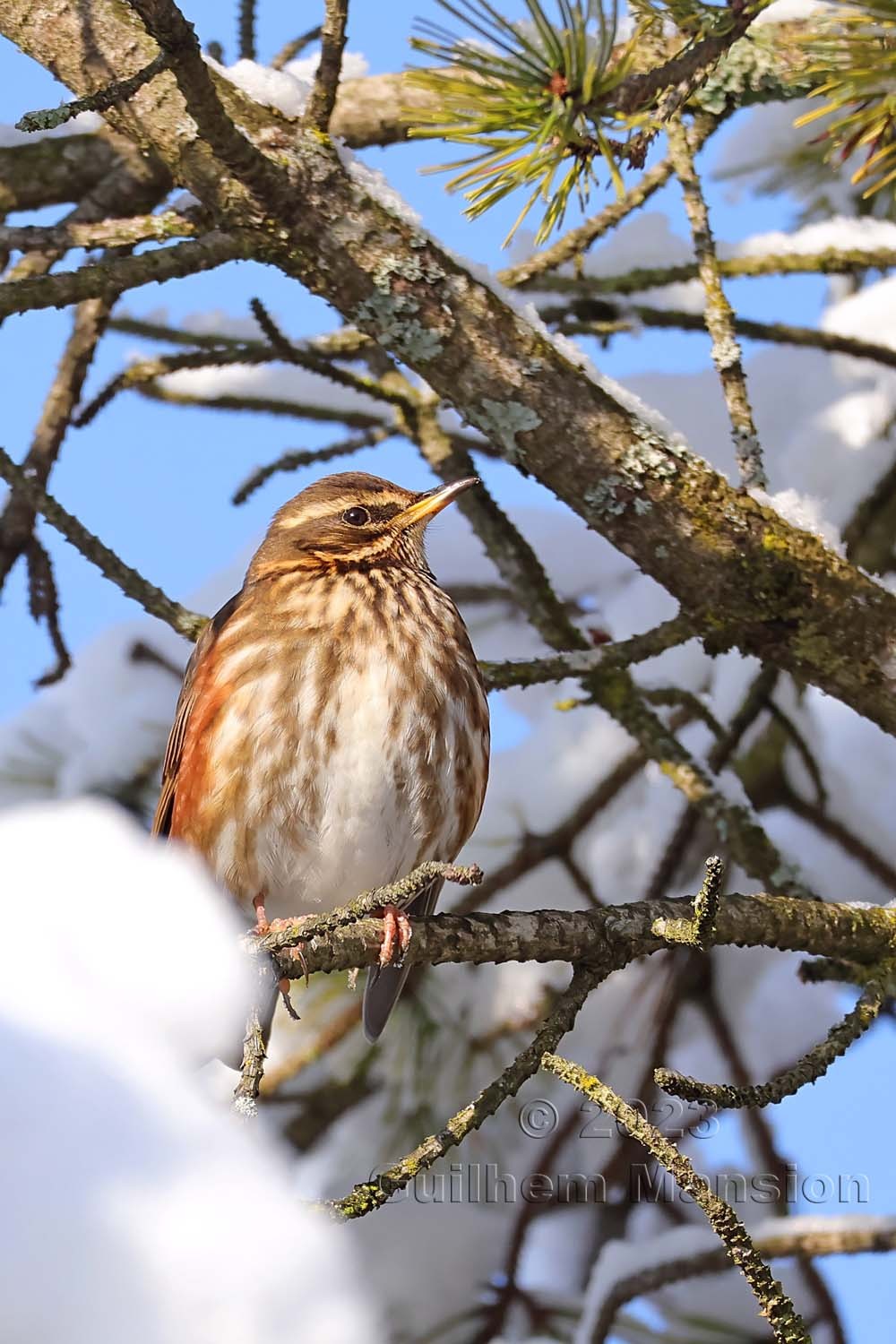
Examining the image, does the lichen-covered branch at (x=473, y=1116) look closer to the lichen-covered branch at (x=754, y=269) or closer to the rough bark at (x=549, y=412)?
the rough bark at (x=549, y=412)

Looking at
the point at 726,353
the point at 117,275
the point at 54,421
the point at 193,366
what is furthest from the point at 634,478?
the point at 54,421

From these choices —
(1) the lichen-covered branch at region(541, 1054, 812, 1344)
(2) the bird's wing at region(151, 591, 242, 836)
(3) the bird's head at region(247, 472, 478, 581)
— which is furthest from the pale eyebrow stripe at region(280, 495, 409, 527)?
(1) the lichen-covered branch at region(541, 1054, 812, 1344)

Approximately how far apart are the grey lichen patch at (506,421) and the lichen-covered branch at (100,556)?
0.91m

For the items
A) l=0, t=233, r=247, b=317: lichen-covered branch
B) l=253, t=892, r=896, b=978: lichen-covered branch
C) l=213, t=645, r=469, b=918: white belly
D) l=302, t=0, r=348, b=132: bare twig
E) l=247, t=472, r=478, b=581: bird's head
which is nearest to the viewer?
l=253, t=892, r=896, b=978: lichen-covered branch

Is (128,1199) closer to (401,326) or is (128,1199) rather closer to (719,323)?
(401,326)

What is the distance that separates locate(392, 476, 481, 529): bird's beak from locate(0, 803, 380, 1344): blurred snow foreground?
2.91 meters

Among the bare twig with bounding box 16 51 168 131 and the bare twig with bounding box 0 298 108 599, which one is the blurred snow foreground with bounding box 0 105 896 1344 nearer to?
the bare twig with bounding box 0 298 108 599

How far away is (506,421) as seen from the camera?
11.4ft

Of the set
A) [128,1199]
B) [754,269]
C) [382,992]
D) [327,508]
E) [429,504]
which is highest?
[754,269]

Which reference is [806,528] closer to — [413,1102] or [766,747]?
[766,747]

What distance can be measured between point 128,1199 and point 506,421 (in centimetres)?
252

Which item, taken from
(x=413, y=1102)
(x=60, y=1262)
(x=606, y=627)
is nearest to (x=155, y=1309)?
(x=60, y=1262)

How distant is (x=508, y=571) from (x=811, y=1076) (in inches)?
78.5

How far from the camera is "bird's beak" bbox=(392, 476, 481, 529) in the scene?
4.26 metres
